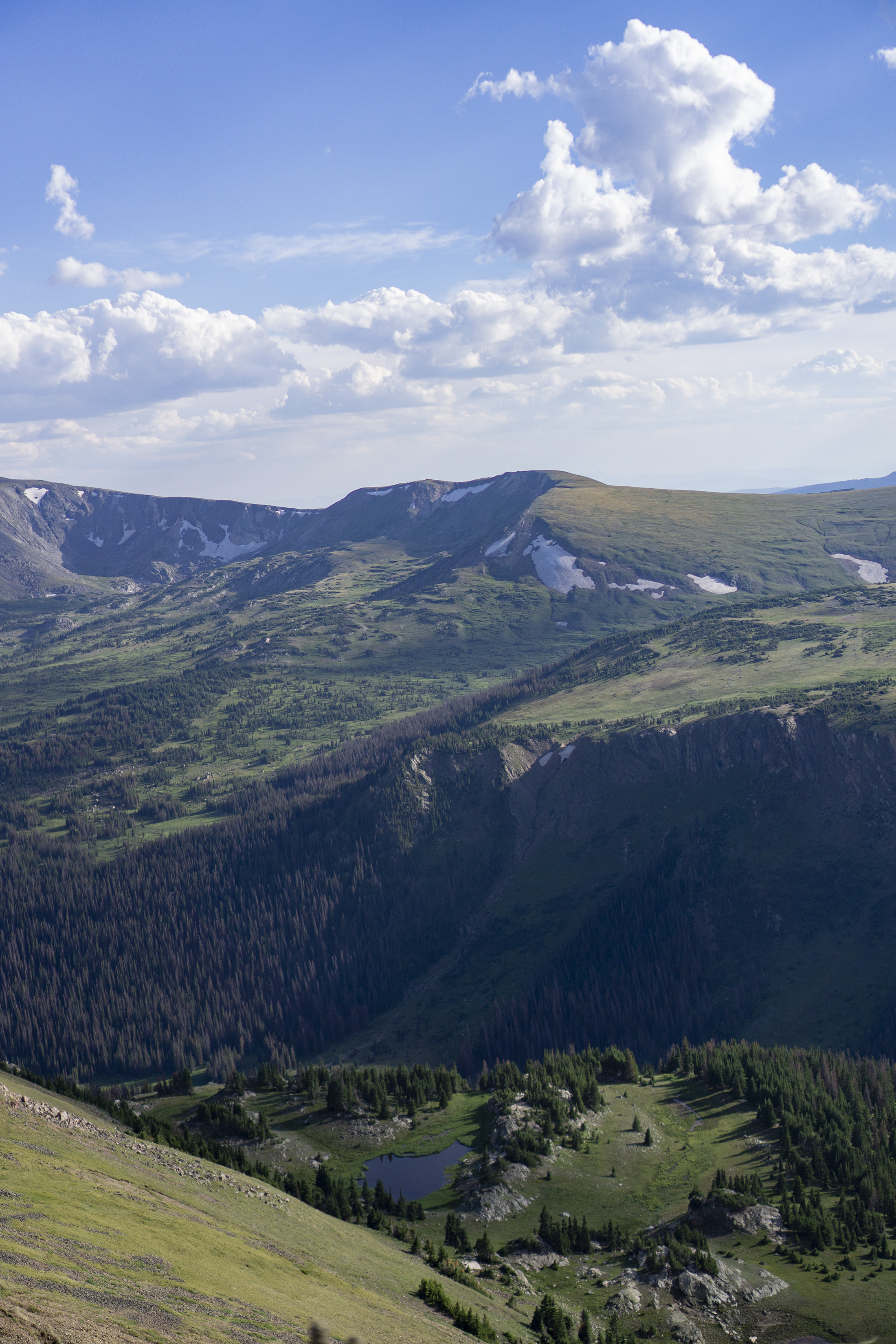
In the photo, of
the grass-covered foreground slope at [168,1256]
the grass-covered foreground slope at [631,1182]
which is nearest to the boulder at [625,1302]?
the grass-covered foreground slope at [631,1182]

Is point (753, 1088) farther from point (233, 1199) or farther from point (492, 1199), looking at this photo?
point (233, 1199)

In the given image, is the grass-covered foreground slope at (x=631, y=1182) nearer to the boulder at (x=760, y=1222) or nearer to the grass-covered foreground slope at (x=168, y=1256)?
the boulder at (x=760, y=1222)

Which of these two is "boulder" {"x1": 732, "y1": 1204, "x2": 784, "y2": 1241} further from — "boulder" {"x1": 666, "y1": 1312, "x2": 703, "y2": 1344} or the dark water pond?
the dark water pond

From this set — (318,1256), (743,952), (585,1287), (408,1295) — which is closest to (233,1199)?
(318,1256)

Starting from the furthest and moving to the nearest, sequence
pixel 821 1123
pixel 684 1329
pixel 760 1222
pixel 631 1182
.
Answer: pixel 821 1123 < pixel 631 1182 < pixel 760 1222 < pixel 684 1329

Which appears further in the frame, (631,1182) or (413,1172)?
(413,1172)

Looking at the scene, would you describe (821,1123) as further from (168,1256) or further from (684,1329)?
(168,1256)

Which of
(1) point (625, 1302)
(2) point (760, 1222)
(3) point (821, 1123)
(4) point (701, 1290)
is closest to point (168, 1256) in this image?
(1) point (625, 1302)
